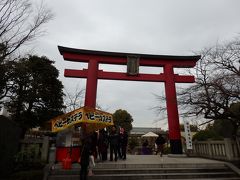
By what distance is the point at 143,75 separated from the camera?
14172mm

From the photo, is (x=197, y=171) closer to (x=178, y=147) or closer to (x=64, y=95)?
(x=178, y=147)

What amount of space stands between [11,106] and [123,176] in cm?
1503

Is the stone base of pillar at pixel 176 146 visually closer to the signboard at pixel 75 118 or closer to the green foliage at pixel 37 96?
the signboard at pixel 75 118

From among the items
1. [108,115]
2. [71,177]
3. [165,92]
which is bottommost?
[71,177]

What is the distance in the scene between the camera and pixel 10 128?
842 centimetres

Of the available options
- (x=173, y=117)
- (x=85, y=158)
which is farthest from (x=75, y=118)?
(x=173, y=117)

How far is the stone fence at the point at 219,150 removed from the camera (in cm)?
1066

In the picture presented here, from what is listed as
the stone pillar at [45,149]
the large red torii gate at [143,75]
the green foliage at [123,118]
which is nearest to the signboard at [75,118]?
the stone pillar at [45,149]

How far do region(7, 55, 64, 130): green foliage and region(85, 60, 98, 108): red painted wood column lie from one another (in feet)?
23.3

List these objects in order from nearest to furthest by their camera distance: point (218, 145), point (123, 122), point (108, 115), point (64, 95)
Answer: point (108, 115) → point (218, 145) → point (64, 95) → point (123, 122)

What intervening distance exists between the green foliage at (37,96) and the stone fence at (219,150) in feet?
45.6

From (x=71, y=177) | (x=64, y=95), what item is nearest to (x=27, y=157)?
(x=71, y=177)

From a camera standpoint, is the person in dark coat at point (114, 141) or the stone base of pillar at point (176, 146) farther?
the stone base of pillar at point (176, 146)

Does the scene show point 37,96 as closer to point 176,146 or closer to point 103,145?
point 103,145
